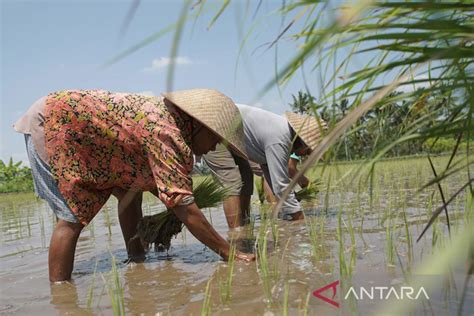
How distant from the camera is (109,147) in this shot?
2355mm

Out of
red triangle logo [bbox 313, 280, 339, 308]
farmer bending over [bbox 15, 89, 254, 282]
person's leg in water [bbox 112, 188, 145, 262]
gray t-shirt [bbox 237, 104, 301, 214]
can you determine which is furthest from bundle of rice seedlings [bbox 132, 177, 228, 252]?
red triangle logo [bbox 313, 280, 339, 308]

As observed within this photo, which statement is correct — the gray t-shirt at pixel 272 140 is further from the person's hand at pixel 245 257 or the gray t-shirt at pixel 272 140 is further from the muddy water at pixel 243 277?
the person's hand at pixel 245 257

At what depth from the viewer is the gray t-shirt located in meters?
3.33

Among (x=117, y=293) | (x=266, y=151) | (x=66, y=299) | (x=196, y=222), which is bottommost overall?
(x=66, y=299)

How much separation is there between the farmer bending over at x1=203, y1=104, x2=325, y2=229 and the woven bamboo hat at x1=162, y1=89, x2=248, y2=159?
76 cm

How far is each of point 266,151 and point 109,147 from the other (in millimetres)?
1380

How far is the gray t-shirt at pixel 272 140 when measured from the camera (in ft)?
10.9

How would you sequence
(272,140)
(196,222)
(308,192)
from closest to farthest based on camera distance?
1. (196,222)
2. (272,140)
3. (308,192)

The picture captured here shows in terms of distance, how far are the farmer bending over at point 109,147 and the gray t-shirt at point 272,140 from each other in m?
0.96

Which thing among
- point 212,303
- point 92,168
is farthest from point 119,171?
point 212,303

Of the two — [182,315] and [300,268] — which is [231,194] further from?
[182,315]
